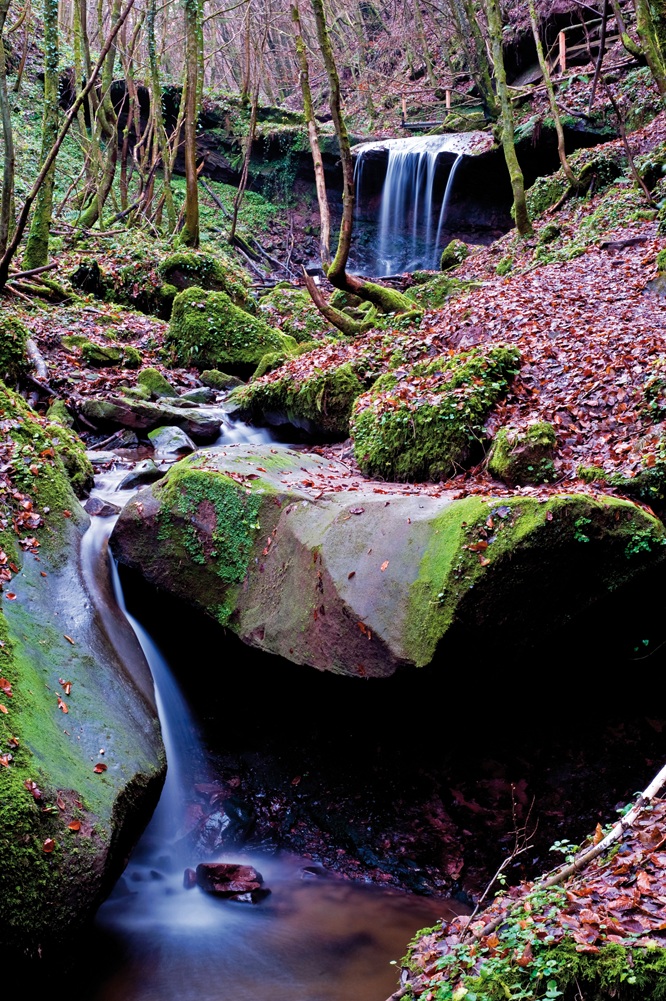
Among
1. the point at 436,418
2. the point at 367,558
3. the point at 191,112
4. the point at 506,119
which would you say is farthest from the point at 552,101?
the point at 367,558

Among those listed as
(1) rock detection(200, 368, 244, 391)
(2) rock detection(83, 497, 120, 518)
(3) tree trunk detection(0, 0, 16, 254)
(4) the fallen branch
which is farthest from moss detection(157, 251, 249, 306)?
(4) the fallen branch

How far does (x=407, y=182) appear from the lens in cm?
2291

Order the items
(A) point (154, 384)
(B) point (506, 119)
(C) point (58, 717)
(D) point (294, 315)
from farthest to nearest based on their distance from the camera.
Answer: (D) point (294, 315) → (B) point (506, 119) → (A) point (154, 384) → (C) point (58, 717)

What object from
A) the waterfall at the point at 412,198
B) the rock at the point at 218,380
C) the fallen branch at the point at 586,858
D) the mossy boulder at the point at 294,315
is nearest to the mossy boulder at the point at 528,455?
the fallen branch at the point at 586,858

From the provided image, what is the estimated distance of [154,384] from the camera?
35.6 ft

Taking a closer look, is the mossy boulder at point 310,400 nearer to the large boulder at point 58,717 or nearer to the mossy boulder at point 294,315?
the large boulder at point 58,717

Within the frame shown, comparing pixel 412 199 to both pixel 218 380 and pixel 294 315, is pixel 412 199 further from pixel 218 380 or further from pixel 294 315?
pixel 218 380

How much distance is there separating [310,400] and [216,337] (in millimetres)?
4041

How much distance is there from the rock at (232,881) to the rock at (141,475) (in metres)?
4.26

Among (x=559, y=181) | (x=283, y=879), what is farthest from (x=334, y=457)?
(x=559, y=181)

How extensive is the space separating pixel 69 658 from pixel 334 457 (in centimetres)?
437

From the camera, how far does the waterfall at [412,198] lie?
22.3 meters

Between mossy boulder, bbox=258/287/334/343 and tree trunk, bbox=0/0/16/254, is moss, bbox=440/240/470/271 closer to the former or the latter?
mossy boulder, bbox=258/287/334/343

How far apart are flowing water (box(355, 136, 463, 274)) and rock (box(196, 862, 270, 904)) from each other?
2090 centimetres
